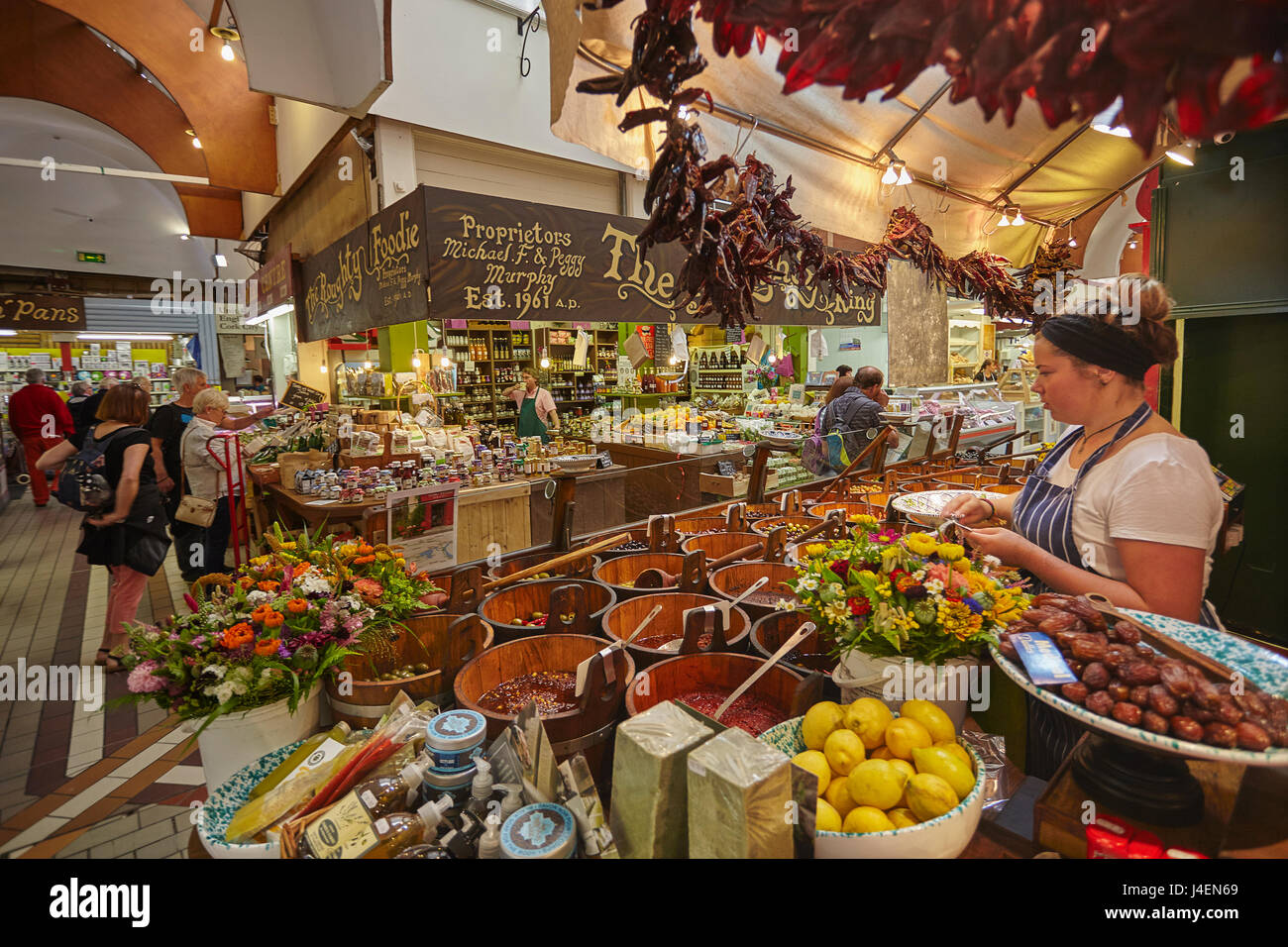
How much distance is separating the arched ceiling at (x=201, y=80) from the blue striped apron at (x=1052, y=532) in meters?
9.41

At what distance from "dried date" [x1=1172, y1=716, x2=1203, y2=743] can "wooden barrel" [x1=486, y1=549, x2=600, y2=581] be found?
177 centimetres

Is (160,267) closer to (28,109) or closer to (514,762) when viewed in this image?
(28,109)

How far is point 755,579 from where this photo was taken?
2.31 meters

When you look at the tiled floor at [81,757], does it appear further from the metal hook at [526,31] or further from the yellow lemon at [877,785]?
the metal hook at [526,31]

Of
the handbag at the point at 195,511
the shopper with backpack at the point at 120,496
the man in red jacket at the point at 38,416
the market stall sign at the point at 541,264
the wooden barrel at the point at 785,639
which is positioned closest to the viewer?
the wooden barrel at the point at 785,639

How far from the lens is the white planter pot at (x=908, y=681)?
1.30 m

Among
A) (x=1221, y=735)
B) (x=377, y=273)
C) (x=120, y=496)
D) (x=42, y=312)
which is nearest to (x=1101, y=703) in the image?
(x=1221, y=735)

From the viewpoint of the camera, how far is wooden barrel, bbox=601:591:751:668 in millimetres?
1816

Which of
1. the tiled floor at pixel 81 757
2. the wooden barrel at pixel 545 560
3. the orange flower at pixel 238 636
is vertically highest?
the orange flower at pixel 238 636

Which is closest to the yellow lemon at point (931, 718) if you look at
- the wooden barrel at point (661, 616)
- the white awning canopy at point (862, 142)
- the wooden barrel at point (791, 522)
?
the wooden barrel at point (661, 616)

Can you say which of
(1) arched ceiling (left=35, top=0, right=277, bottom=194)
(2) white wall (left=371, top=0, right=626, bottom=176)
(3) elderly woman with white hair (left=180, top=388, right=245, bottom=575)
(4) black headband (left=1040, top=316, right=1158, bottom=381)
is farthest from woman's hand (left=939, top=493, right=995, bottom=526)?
(1) arched ceiling (left=35, top=0, right=277, bottom=194)

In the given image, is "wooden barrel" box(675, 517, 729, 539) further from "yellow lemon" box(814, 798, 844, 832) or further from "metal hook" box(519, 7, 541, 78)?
"metal hook" box(519, 7, 541, 78)

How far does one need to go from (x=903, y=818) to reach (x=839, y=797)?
0.35 feet

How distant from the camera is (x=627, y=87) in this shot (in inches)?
45.0
